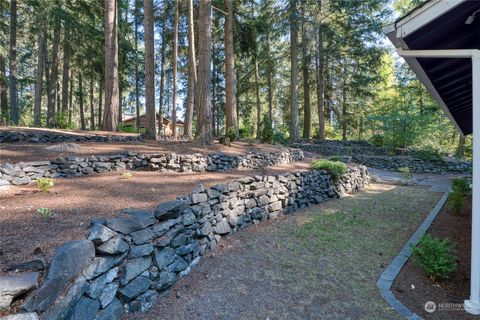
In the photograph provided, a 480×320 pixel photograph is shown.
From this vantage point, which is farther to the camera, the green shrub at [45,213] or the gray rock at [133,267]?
the green shrub at [45,213]

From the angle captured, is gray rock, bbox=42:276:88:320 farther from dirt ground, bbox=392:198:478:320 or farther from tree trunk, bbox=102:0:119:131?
tree trunk, bbox=102:0:119:131

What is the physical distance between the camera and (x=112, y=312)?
8.00ft

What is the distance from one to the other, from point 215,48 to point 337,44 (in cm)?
874

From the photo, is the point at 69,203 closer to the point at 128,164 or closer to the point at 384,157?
the point at 128,164

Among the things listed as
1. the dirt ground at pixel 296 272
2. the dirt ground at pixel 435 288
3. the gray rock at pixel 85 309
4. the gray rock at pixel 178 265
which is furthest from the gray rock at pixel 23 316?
the dirt ground at pixel 435 288

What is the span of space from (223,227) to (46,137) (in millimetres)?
6902

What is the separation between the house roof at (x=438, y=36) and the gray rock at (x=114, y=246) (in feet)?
12.2

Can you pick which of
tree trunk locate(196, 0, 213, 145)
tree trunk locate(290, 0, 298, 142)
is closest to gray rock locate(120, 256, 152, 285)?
tree trunk locate(196, 0, 213, 145)

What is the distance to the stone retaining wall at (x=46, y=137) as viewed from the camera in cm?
750

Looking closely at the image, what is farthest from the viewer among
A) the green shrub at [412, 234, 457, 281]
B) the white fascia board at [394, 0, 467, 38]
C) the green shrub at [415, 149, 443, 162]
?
the green shrub at [415, 149, 443, 162]

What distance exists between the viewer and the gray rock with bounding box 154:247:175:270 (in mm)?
3125

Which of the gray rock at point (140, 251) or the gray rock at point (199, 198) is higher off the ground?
the gray rock at point (199, 198)

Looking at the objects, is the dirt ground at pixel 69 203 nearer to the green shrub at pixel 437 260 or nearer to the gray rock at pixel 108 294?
the gray rock at pixel 108 294

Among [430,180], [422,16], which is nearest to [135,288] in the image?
[422,16]
